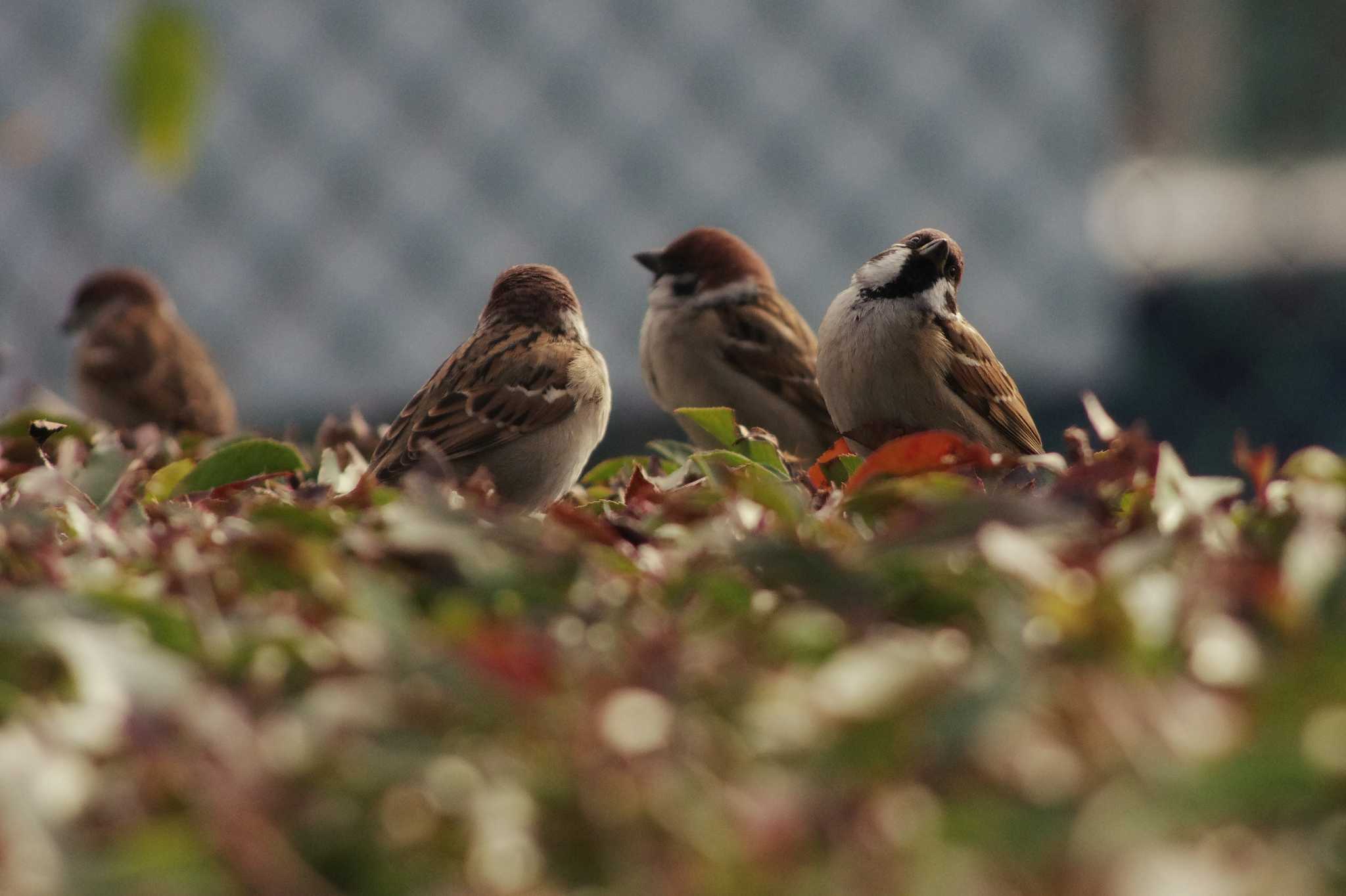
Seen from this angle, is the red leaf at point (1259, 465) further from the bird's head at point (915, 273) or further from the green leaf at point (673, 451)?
the bird's head at point (915, 273)

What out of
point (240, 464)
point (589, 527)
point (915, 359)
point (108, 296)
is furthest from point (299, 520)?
point (108, 296)

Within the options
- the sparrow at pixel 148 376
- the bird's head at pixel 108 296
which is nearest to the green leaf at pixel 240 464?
the sparrow at pixel 148 376

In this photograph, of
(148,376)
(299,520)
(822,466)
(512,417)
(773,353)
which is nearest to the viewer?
(299,520)

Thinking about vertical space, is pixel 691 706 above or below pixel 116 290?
below

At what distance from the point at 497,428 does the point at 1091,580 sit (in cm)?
203

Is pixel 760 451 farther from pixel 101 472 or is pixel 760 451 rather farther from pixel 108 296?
pixel 108 296

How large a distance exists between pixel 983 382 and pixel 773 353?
1.33 m

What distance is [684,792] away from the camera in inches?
42.2

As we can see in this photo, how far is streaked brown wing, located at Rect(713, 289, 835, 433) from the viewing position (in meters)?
4.74

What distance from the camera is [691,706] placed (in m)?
1.22

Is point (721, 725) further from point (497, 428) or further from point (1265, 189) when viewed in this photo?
point (1265, 189)

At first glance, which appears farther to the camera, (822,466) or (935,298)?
(935,298)

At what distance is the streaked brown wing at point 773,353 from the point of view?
4.74 m

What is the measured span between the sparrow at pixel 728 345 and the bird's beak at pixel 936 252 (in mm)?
1209
